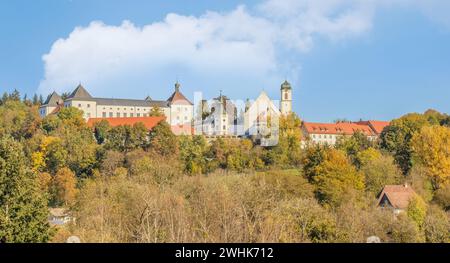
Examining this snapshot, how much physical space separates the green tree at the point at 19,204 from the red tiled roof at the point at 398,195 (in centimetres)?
1895

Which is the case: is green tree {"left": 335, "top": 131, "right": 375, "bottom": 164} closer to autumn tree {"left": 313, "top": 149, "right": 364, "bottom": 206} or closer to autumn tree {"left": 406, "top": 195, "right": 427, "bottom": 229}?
autumn tree {"left": 313, "top": 149, "right": 364, "bottom": 206}

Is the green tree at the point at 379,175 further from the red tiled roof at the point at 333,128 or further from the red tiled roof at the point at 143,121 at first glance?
the red tiled roof at the point at 333,128

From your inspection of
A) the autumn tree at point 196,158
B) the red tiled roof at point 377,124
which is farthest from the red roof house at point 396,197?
the red tiled roof at point 377,124

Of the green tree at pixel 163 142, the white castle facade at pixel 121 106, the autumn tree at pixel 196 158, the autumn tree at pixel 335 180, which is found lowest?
the autumn tree at pixel 335 180

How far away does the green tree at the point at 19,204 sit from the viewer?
1255cm

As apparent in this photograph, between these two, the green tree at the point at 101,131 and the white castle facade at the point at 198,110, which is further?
the white castle facade at the point at 198,110

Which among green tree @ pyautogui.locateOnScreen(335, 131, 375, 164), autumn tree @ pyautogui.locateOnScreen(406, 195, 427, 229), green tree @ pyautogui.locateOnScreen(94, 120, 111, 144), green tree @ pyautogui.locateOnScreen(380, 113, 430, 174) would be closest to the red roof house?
autumn tree @ pyautogui.locateOnScreen(406, 195, 427, 229)

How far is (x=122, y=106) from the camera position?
6494 centimetres

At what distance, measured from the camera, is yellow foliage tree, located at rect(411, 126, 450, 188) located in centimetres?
3529

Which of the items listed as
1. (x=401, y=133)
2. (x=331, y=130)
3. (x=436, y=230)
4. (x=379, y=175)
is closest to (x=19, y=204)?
(x=436, y=230)

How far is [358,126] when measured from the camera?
6731 centimetres

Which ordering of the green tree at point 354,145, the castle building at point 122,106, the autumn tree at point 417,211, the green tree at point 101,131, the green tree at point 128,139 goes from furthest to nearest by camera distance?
the castle building at point 122,106, the green tree at point 101,131, the green tree at point 354,145, the green tree at point 128,139, the autumn tree at point 417,211

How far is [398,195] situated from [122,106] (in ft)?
138
